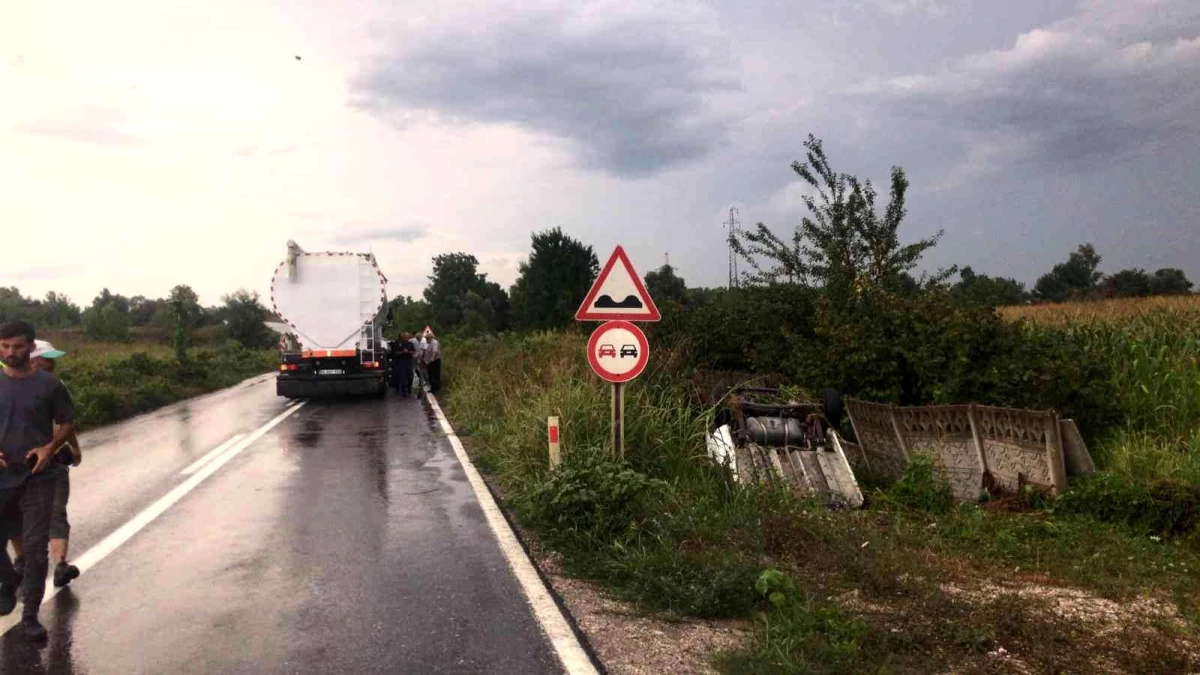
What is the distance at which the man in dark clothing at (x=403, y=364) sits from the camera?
23000 millimetres

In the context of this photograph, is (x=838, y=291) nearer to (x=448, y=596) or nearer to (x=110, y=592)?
(x=448, y=596)

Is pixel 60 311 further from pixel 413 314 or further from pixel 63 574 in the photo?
pixel 63 574

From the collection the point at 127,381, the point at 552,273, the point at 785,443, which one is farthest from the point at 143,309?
the point at 785,443

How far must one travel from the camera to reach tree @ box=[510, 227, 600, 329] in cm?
8750

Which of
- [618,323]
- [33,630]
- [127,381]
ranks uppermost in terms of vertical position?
[618,323]

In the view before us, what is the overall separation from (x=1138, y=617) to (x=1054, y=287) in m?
74.8

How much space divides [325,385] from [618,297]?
45.5ft

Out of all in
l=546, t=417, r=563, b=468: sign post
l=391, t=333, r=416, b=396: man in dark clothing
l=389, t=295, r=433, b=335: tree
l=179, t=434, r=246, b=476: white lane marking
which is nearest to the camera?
l=546, t=417, r=563, b=468: sign post

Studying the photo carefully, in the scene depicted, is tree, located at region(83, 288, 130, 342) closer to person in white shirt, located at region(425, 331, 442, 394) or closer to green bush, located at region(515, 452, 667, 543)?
person in white shirt, located at region(425, 331, 442, 394)

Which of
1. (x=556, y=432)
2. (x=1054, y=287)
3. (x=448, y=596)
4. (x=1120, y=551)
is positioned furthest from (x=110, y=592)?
(x=1054, y=287)

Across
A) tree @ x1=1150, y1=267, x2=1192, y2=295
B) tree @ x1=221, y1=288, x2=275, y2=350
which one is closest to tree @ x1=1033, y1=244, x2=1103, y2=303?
tree @ x1=1150, y1=267, x2=1192, y2=295

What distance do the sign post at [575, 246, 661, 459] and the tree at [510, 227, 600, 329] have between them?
7676 centimetres

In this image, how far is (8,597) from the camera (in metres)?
5.35

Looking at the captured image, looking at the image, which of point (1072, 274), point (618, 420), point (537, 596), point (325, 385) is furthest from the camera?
point (1072, 274)
